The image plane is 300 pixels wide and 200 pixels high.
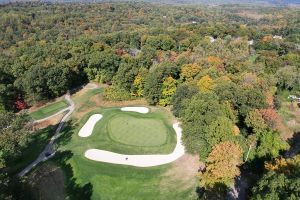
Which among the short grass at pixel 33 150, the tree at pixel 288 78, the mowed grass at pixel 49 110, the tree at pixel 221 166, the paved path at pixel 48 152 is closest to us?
the tree at pixel 221 166

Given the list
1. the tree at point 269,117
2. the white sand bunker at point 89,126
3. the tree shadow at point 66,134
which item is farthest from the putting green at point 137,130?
the tree at point 269,117

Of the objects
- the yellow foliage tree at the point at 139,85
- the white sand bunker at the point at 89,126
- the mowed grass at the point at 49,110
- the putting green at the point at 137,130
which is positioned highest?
the yellow foliage tree at the point at 139,85

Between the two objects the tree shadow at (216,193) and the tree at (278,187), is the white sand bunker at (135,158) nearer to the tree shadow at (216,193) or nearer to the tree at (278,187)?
the tree shadow at (216,193)

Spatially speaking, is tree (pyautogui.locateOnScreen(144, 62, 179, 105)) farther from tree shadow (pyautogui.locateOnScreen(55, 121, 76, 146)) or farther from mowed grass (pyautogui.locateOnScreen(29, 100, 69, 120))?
mowed grass (pyautogui.locateOnScreen(29, 100, 69, 120))

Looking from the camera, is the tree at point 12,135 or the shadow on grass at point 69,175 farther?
the tree at point 12,135

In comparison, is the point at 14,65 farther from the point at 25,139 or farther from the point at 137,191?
the point at 137,191

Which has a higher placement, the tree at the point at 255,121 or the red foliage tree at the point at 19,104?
the tree at the point at 255,121

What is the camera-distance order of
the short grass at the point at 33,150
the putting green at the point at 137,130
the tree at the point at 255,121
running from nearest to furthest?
the short grass at the point at 33,150 < the tree at the point at 255,121 < the putting green at the point at 137,130
